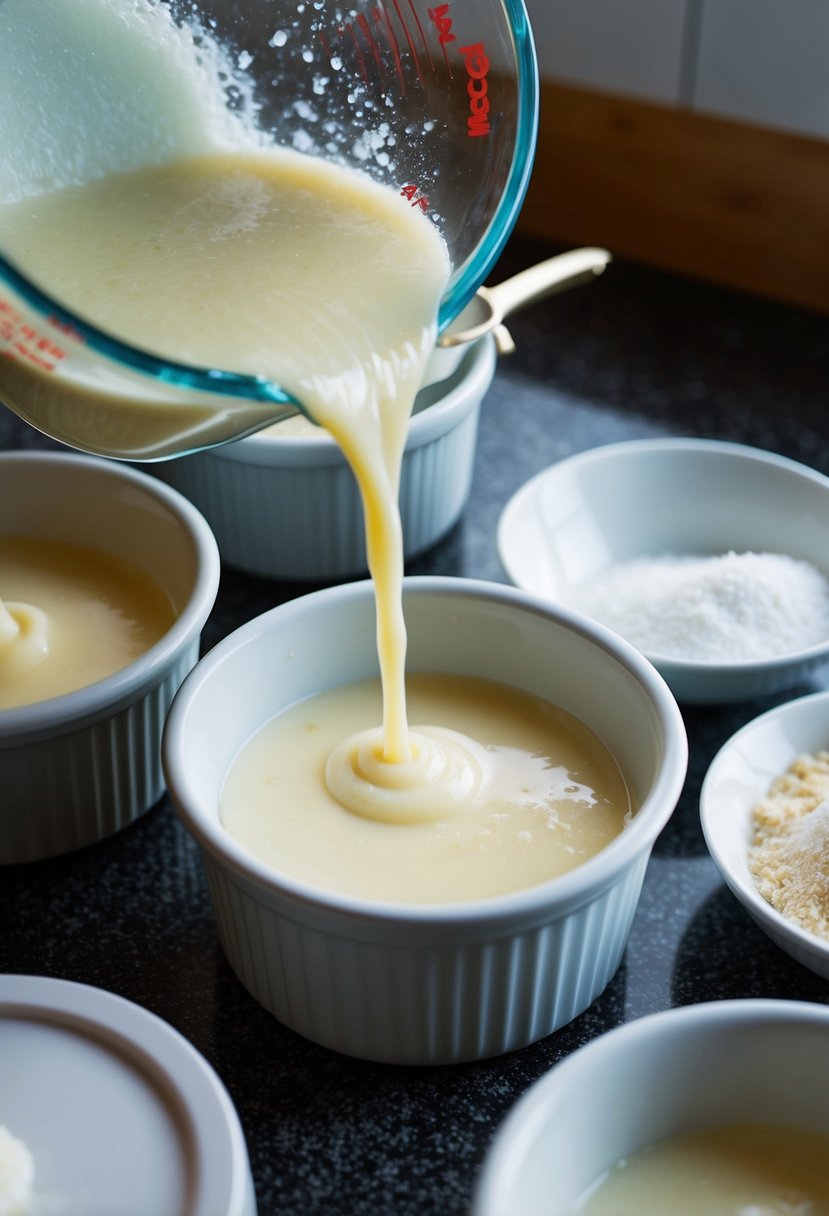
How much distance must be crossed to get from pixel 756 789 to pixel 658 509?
327 mm

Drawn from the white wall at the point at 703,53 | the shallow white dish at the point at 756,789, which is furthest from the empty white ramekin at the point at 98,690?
the white wall at the point at 703,53

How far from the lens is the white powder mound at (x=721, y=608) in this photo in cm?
101

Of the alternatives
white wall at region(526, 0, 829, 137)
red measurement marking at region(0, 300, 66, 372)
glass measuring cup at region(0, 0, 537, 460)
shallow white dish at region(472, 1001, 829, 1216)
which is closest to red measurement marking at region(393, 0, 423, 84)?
glass measuring cup at region(0, 0, 537, 460)

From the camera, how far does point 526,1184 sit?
0.59 meters

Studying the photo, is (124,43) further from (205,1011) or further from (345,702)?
(205,1011)

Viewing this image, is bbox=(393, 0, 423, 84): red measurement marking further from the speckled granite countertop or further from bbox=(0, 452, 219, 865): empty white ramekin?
the speckled granite countertop

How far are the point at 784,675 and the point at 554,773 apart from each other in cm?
21

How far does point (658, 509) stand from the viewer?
1.17m

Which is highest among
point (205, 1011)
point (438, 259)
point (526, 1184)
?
point (438, 259)

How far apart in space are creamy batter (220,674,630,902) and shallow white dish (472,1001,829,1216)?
0.47ft

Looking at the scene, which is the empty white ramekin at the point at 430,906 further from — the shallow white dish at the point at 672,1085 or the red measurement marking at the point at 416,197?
the red measurement marking at the point at 416,197

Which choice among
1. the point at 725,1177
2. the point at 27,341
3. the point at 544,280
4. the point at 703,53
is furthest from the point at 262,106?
the point at 703,53

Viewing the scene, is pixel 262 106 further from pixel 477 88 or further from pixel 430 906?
pixel 430 906

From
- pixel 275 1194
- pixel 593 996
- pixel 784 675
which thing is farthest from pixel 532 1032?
pixel 784 675
